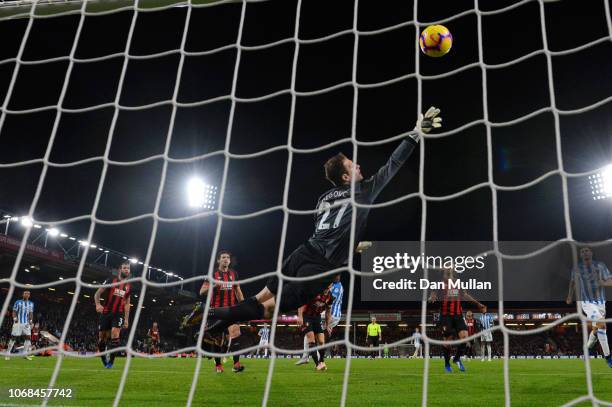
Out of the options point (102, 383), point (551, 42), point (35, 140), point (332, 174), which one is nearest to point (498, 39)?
point (551, 42)

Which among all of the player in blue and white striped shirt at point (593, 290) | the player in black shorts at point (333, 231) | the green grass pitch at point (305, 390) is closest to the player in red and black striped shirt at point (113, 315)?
the green grass pitch at point (305, 390)

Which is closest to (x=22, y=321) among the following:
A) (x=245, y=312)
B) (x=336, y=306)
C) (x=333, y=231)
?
(x=336, y=306)

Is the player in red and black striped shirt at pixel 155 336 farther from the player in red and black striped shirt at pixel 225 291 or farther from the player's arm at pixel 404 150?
the player's arm at pixel 404 150

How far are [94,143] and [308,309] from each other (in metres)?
12.6

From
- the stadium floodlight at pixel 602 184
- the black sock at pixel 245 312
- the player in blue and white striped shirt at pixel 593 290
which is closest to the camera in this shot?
the black sock at pixel 245 312

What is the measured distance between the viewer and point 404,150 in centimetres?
329

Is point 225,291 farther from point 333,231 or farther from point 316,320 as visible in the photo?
point 333,231

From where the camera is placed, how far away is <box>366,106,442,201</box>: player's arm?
3.12m

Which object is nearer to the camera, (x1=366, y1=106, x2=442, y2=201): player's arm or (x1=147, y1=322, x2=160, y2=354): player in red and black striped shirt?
(x1=366, y1=106, x2=442, y2=201): player's arm

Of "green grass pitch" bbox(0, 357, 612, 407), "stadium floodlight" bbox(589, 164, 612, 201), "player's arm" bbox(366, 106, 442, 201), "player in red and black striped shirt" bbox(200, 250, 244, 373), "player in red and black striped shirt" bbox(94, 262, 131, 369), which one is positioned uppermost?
"stadium floodlight" bbox(589, 164, 612, 201)

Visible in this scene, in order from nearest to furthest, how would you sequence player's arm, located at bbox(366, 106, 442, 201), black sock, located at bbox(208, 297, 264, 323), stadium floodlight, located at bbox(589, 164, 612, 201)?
player's arm, located at bbox(366, 106, 442, 201) → black sock, located at bbox(208, 297, 264, 323) → stadium floodlight, located at bbox(589, 164, 612, 201)

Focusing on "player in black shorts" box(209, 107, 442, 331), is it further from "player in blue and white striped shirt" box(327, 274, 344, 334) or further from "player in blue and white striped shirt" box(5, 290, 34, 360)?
"player in blue and white striped shirt" box(5, 290, 34, 360)

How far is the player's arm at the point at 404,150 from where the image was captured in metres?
3.12

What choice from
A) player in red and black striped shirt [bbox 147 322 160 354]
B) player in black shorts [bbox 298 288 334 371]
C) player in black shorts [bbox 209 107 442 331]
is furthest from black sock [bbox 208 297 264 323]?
player in red and black striped shirt [bbox 147 322 160 354]
